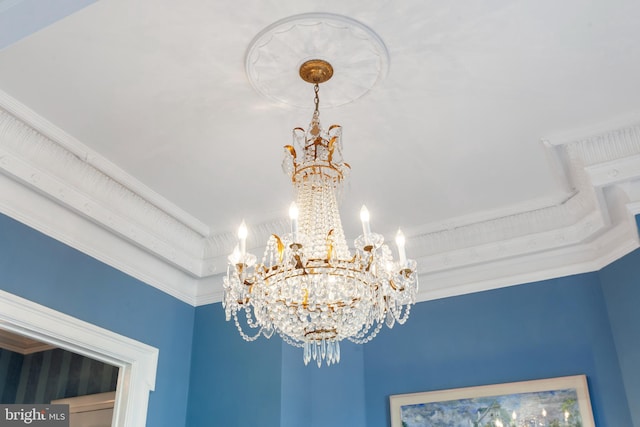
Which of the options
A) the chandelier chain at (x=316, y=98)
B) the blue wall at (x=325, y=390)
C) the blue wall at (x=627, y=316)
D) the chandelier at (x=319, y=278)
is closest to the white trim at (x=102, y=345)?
the blue wall at (x=325, y=390)

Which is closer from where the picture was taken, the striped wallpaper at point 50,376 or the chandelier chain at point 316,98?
the chandelier chain at point 316,98

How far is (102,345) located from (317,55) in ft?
7.12

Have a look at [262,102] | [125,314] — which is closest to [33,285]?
[125,314]

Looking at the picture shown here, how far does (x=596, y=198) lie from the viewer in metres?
3.71

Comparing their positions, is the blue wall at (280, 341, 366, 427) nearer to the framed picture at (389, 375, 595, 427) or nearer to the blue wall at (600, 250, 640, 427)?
the framed picture at (389, 375, 595, 427)

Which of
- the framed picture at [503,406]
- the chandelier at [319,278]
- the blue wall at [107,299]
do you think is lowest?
the framed picture at [503,406]

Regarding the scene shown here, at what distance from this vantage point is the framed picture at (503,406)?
3.78 metres

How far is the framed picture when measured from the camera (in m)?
3.78

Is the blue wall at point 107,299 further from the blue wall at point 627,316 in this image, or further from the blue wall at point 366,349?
the blue wall at point 627,316

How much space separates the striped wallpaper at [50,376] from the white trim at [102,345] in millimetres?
1050

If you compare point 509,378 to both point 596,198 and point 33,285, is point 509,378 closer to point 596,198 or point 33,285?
point 596,198

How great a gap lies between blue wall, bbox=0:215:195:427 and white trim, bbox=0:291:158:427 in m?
0.07

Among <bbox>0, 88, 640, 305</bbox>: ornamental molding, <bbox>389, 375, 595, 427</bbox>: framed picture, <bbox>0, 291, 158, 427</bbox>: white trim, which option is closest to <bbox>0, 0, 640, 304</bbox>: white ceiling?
<bbox>0, 88, 640, 305</bbox>: ornamental molding

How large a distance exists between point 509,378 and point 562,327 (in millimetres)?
472
